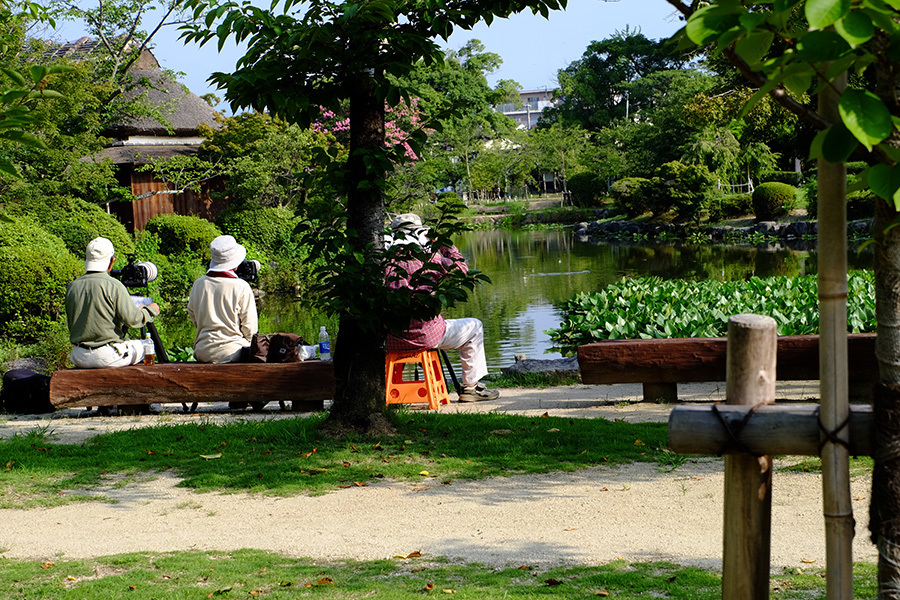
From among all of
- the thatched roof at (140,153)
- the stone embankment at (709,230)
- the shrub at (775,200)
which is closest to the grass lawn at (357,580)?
the thatched roof at (140,153)

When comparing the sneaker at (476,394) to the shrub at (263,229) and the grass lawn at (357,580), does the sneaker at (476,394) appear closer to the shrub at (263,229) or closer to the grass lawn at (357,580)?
the grass lawn at (357,580)

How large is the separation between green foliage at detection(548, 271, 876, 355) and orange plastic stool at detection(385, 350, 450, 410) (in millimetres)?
2341

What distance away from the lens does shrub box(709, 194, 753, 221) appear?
34.5m

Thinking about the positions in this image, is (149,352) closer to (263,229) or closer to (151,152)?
(263,229)

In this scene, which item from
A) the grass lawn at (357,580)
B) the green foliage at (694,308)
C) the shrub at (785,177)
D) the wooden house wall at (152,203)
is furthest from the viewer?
the shrub at (785,177)

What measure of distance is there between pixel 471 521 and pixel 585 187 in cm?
4671

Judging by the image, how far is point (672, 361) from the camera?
7207mm

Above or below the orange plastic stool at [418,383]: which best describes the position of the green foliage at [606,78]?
above

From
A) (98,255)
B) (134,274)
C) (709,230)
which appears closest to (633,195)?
(709,230)

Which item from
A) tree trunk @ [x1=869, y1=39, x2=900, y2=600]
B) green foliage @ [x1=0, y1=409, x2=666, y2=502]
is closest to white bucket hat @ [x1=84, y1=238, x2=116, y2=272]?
green foliage @ [x1=0, y1=409, x2=666, y2=502]

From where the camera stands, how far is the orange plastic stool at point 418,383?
732cm

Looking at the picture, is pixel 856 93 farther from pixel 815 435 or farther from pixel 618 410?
pixel 618 410

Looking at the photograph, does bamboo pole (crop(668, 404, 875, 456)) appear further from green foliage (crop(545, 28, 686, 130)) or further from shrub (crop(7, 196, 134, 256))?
green foliage (crop(545, 28, 686, 130))

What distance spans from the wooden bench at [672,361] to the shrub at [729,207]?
2876 centimetres
